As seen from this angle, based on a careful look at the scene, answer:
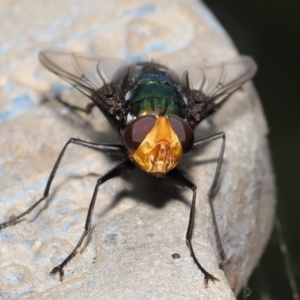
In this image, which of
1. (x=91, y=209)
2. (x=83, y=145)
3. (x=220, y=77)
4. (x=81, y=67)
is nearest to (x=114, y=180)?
(x=83, y=145)

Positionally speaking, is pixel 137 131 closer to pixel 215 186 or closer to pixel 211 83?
pixel 215 186

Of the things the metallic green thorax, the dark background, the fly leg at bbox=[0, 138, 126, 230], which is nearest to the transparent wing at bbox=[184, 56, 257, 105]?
the metallic green thorax

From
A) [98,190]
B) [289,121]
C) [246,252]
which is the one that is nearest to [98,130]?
[98,190]

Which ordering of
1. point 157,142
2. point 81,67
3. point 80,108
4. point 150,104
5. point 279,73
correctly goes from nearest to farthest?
point 157,142
point 150,104
point 81,67
point 80,108
point 279,73

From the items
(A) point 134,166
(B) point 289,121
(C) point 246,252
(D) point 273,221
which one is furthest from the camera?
(B) point 289,121

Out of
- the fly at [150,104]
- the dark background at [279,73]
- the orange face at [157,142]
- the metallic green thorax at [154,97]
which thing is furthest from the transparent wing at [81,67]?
the dark background at [279,73]

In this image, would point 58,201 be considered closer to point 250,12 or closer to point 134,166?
point 134,166

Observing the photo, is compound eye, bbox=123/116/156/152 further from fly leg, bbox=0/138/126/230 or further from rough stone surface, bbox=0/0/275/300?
rough stone surface, bbox=0/0/275/300
